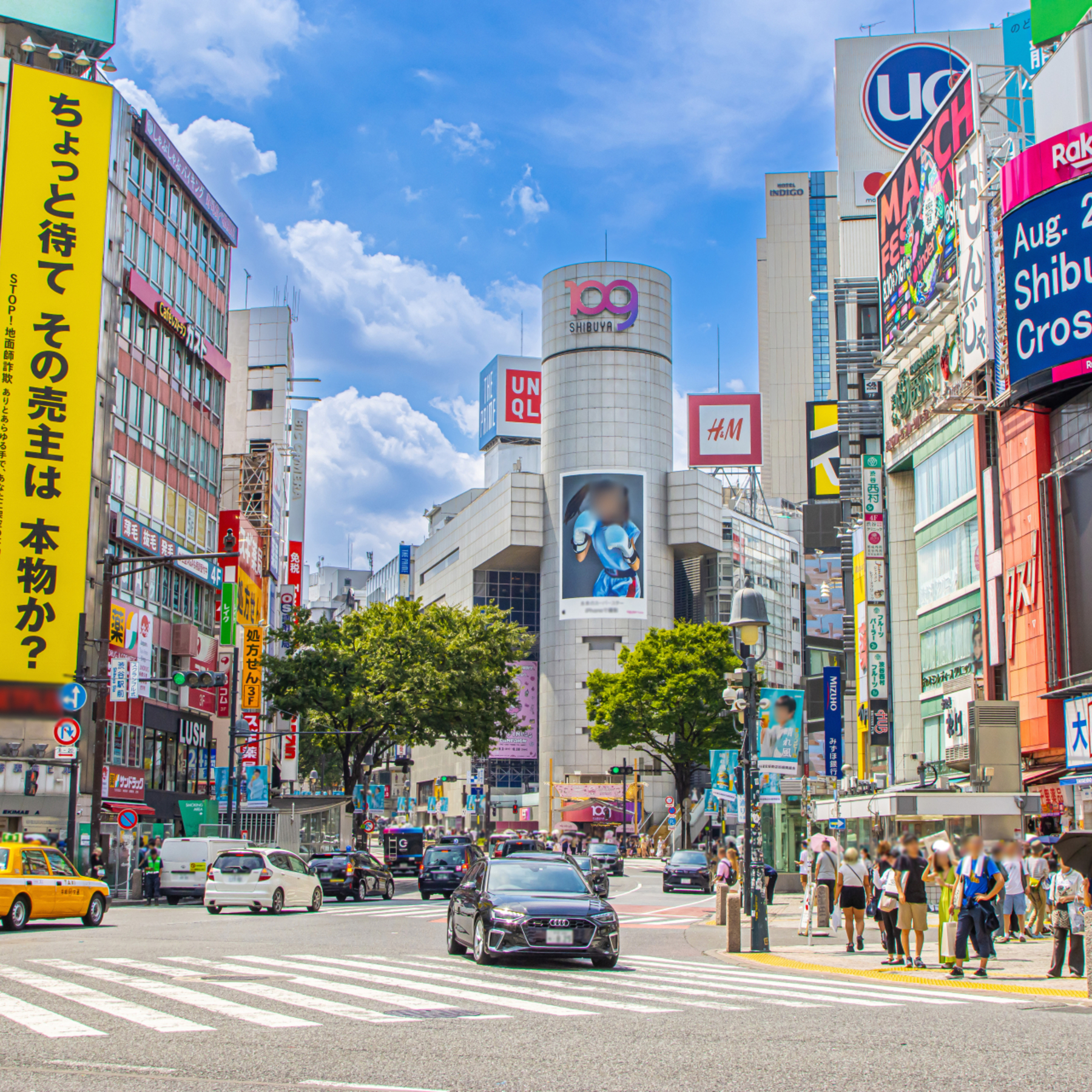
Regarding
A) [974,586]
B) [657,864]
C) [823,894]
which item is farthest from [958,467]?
[657,864]

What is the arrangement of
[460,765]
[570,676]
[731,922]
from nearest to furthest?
[731,922], [570,676], [460,765]

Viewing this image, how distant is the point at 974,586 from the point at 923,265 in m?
11.3

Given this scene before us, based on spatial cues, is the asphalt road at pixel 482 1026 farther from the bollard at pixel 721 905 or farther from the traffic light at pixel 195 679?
the bollard at pixel 721 905

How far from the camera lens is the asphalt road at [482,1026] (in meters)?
8.95

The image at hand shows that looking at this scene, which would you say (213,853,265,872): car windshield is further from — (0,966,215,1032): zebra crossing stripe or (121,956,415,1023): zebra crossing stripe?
(0,966,215,1032): zebra crossing stripe

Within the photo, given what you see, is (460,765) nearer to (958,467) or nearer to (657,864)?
(657,864)

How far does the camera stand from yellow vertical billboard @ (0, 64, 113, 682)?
4381 centimetres

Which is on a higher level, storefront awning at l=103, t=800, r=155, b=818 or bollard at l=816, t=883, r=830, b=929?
storefront awning at l=103, t=800, r=155, b=818

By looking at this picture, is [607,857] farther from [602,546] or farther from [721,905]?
[602,546]

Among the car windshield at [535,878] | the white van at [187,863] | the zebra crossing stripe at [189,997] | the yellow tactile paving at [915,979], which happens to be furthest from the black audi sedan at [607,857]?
the zebra crossing stripe at [189,997]

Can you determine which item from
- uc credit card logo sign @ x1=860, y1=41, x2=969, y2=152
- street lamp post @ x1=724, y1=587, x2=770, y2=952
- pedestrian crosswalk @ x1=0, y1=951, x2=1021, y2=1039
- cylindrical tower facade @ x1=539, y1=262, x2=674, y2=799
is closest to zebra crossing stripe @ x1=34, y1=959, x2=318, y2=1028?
pedestrian crosswalk @ x1=0, y1=951, x2=1021, y2=1039

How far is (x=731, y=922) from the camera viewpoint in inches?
915

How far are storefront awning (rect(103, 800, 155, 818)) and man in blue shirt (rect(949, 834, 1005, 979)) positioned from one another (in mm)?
32340

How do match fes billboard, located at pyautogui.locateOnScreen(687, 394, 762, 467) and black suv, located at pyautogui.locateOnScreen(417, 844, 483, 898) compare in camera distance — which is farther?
match fes billboard, located at pyautogui.locateOnScreen(687, 394, 762, 467)
